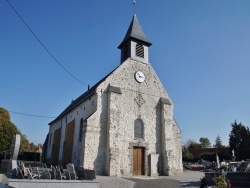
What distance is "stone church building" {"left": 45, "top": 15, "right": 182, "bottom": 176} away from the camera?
A: 17531 mm

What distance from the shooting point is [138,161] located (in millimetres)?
18953

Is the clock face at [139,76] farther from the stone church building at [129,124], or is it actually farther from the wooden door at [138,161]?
the wooden door at [138,161]

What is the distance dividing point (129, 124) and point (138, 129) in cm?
102

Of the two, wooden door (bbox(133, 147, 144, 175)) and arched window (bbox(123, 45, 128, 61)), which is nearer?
wooden door (bbox(133, 147, 144, 175))

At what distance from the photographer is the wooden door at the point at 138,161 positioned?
18656 millimetres

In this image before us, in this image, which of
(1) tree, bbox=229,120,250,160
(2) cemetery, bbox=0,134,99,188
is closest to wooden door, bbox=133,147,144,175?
(2) cemetery, bbox=0,134,99,188

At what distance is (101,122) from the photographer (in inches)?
714

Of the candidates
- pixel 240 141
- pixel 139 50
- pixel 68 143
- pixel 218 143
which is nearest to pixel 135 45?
pixel 139 50

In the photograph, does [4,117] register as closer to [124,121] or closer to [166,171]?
[124,121]

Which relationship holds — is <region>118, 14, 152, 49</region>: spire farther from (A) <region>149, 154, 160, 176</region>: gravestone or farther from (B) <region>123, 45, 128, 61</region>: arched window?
(A) <region>149, 154, 160, 176</region>: gravestone

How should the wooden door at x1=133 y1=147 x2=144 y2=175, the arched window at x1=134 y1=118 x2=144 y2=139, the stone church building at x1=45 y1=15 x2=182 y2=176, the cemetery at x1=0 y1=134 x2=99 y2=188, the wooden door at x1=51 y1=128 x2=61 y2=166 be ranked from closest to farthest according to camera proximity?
the cemetery at x1=0 y1=134 x2=99 y2=188 → the stone church building at x1=45 y1=15 x2=182 y2=176 → the wooden door at x1=133 y1=147 x2=144 y2=175 → the arched window at x1=134 y1=118 x2=144 y2=139 → the wooden door at x1=51 y1=128 x2=61 y2=166

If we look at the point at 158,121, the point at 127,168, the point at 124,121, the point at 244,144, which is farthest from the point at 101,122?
the point at 244,144

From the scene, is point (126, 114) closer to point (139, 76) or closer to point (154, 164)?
point (139, 76)

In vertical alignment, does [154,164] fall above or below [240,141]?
below
